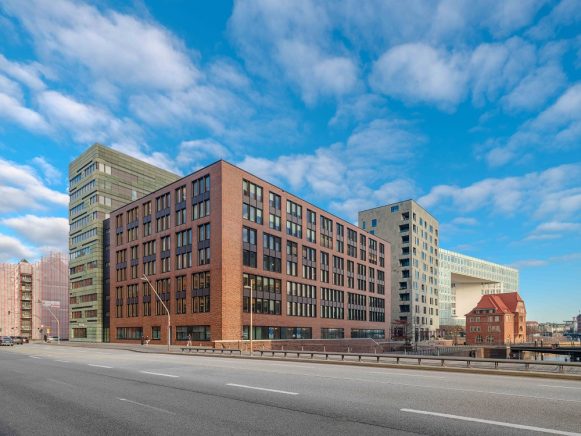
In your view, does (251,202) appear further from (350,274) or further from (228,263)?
(350,274)

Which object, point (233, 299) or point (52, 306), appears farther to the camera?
point (52, 306)

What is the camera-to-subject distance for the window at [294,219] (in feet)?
220

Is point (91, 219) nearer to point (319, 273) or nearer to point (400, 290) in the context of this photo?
point (319, 273)

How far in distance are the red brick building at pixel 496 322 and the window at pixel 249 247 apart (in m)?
76.0

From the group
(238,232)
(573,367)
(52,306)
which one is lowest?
(52,306)

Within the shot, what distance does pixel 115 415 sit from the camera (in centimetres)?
974

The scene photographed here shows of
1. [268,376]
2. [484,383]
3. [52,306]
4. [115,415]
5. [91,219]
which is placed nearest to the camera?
[115,415]

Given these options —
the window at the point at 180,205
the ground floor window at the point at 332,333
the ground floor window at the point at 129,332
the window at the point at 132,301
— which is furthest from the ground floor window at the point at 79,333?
the ground floor window at the point at 332,333

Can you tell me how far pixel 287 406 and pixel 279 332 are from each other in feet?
171

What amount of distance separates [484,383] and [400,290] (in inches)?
3786

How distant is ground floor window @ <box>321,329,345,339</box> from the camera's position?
72.4 m

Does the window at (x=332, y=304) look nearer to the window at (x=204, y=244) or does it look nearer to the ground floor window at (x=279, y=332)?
the ground floor window at (x=279, y=332)

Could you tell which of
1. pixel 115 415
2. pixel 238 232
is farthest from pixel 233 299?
pixel 115 415

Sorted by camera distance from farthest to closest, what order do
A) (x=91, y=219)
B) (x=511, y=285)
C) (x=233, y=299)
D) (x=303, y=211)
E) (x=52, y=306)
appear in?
(x=511, y=285)
(x=52, y=306)
(x=91, y=219)
(x=303, y=211)
(x=233, y=299)
